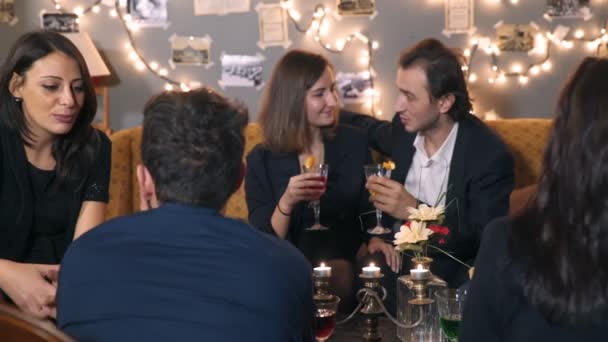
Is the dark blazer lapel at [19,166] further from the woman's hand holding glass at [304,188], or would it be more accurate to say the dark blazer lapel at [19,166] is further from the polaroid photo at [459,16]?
the polaroid photo at [459,16]

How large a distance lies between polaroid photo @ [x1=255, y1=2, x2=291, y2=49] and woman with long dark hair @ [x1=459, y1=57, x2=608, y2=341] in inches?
112

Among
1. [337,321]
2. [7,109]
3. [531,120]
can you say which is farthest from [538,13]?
[7,109]

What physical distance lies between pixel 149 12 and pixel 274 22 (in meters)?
0.65

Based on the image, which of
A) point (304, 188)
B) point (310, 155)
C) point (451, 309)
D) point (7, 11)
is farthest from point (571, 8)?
point (7, 11)

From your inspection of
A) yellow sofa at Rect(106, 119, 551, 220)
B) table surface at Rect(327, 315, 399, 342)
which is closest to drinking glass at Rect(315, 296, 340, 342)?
table surface at Rect(327, 315, 399, 342)

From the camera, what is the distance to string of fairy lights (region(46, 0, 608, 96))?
12.9ft

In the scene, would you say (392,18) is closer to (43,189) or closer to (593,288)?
(43,189)

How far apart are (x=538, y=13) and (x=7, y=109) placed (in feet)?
8.38

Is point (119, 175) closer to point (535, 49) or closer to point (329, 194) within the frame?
point (329, 194)

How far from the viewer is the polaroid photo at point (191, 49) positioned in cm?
417

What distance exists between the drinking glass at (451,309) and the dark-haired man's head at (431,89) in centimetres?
132

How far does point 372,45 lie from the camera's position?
4.05 metres

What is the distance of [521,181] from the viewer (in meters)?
3.79

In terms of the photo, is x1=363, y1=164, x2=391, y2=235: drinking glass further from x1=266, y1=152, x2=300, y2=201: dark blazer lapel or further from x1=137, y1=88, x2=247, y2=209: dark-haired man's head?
x1=137, y1=88, x2=247, y2=209: dark-haired man's head
